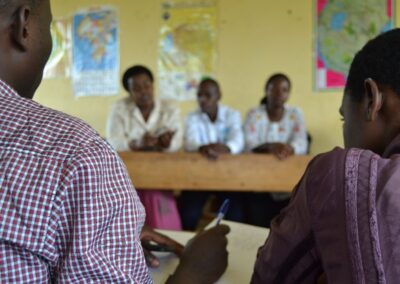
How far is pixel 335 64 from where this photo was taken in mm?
3562

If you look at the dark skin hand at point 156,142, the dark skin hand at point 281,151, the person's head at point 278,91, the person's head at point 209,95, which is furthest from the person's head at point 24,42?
the person's head at point 278,91

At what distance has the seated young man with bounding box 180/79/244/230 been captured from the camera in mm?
2613

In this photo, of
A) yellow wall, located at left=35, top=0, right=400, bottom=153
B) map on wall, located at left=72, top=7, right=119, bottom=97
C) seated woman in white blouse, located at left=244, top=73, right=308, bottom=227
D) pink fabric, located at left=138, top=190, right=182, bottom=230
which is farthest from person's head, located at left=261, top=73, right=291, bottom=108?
map on wall, located at left=72, top=7, right=119, bottom=97

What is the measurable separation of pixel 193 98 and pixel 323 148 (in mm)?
1285

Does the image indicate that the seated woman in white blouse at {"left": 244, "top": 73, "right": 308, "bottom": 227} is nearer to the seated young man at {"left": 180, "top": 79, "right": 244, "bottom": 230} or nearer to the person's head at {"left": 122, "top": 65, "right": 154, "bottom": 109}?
the seated young man at {"left": 180, "top": 79, "right": 244, "bottom": 230}

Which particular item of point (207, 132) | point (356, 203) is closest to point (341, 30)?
point (207, 132)

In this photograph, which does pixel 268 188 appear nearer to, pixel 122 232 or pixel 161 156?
pixel 161 156

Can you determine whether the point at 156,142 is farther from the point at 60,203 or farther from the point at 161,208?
the point at 60,203

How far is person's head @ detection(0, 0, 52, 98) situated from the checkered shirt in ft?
0.32

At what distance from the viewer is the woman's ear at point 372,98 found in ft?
2.31

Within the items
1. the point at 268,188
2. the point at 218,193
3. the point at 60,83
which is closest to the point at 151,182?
the point at 218,193

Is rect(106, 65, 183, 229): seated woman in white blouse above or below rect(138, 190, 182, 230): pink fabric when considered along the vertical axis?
above

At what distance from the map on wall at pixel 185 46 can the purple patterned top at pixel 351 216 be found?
326 centimetres

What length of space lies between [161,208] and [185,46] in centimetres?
198
